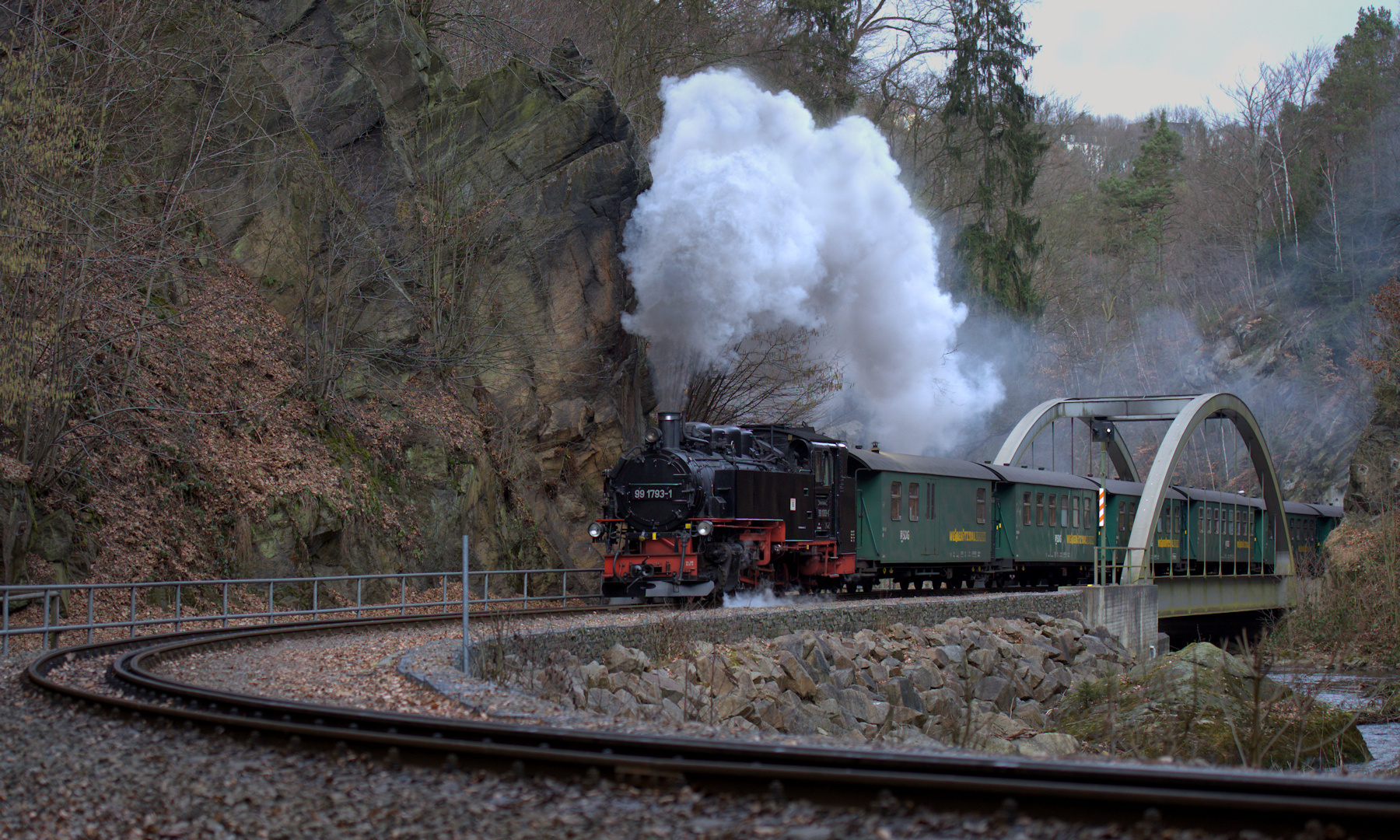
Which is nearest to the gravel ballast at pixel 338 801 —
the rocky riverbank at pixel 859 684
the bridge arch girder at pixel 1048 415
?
the rocky riverbank at pixel 859 684

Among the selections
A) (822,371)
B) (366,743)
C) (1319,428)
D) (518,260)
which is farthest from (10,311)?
(1319,428)

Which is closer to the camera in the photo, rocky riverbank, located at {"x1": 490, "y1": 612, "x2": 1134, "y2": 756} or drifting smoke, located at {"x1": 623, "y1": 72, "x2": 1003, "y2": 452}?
rocky riverbank, located at {"x1": 490, "y1": 612, "x2": 1134, "y2": 756}

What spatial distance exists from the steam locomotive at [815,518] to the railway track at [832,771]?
10160 millimetres

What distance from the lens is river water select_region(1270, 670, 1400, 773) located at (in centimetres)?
1436

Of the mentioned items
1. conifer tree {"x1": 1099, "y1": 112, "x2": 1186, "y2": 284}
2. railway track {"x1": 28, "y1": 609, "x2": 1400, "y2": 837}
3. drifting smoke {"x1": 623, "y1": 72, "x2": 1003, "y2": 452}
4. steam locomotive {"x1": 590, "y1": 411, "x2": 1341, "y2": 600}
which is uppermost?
conifer tree {"x1": 1099, "y1": 112, "x2": 1186, "y2": 284}

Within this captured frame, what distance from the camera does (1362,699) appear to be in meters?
22.6

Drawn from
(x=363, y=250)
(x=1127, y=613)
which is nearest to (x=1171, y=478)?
(x=1127, y=613)

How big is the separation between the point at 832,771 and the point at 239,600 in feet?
47.6

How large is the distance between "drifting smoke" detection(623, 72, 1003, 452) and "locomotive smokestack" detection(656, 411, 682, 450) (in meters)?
5.85

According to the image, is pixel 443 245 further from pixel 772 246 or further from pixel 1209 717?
pixel 1209 717

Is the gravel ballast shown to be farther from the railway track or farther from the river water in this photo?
the river water

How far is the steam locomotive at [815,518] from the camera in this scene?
18.1 m

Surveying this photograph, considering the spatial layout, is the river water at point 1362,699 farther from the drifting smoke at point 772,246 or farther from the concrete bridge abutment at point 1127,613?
the drifting smoke at point 772,246

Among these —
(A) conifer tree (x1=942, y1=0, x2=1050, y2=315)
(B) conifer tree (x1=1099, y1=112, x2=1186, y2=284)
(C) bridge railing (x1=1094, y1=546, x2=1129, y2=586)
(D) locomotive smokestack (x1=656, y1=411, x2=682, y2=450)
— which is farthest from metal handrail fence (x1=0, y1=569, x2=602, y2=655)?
(B) conifer tree (x1=1099, y1=112, x2=1186, y2=284)
